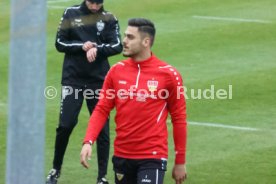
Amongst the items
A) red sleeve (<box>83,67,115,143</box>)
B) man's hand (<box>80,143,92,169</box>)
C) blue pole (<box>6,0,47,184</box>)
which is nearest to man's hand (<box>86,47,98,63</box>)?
red sleeve (<box>83,67,115,143</box>)

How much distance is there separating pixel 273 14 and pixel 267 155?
9.51 m

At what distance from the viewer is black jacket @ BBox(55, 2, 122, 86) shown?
8945 millimetres

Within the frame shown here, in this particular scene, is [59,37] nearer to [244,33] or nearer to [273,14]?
[244,33]

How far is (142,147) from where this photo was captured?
6711 mm

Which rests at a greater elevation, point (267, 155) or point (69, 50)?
point (69, 50)

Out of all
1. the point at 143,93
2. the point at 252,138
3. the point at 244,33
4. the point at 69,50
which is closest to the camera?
the point at 143,93

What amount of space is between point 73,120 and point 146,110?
2444 mm

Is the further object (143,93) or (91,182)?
(91,182)

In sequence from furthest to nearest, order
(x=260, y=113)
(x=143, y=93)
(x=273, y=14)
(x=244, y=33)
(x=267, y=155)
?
(x=273, y=14) < (x=244, y=33) < (x=260, y=113) < (x=267, y=155) < (x=143, y=93)

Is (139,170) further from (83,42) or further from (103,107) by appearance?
(83,42)

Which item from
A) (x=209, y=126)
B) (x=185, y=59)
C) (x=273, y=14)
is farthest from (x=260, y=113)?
(x=273, y=14)

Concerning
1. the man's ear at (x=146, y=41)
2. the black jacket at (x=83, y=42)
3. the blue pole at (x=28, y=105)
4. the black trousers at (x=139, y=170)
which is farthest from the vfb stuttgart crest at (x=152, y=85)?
the blue pole at (x=28, y=105)

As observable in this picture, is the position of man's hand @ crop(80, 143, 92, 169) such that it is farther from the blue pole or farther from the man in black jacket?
the blue pole

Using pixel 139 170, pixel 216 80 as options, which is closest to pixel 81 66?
pixel 139 170
